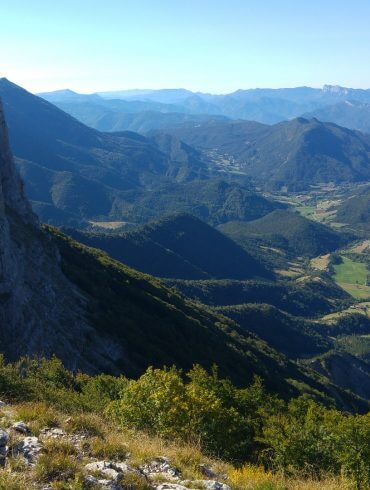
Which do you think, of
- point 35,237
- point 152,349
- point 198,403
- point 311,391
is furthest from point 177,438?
point 311,391

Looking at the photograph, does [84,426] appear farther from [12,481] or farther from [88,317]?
[88,317]

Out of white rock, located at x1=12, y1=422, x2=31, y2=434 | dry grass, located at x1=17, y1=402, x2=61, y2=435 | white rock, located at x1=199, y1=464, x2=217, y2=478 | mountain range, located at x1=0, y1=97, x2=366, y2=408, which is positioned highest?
white rock, located at x1=12, y1=422, x2=31, y2=434

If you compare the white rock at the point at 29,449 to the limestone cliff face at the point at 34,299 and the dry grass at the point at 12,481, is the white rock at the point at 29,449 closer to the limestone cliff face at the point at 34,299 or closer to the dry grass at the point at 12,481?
the dry grass at the point at 12,481

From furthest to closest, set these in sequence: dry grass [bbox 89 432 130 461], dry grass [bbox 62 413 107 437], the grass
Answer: dry grass [bbox 62 413 107 437] → dry grass [bbox 89 432 130 461] → the grass

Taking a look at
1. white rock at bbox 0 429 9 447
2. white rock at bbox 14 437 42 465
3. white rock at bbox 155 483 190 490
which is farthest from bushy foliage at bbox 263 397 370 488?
white rock at bbox 0 429 9 447

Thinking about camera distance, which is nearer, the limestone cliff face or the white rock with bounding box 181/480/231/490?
the white rock with bounding box 181/480/231/490

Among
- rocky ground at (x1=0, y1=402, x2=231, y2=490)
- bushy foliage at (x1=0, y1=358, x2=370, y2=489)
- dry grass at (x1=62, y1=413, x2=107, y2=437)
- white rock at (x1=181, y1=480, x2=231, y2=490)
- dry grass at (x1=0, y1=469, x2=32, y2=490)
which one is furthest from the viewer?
bushy foliage at (x1=0, y1=358, x2=370, y2=489)

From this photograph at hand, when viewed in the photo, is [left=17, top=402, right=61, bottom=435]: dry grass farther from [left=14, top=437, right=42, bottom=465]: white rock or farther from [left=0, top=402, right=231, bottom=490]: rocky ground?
[left=14, top=437, right=42, bottom=465]: white rock

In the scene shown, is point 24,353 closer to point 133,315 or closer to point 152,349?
point 152,349

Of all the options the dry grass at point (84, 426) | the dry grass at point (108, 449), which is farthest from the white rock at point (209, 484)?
the dry grass at point (84, 426)
